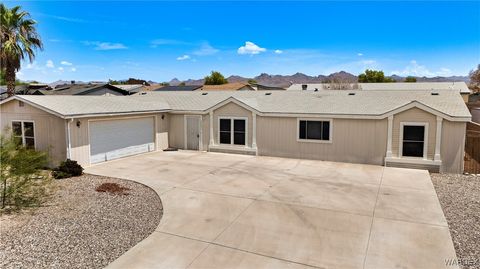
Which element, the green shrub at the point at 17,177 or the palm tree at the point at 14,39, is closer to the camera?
the green shrub at the point at 17,177

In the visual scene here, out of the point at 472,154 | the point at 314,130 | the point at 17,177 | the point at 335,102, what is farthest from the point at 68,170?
the point at 472,154

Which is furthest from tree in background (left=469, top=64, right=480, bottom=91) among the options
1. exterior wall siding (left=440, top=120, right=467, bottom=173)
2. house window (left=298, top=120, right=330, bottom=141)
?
house window (left=298, top=120, right=330, bottom=141)

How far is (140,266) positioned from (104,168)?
8995 mm

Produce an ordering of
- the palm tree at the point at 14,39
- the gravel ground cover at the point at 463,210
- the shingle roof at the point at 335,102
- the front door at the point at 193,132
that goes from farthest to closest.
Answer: the palm tree at the point at 14,39 → the front door at the point at 193,132 → the shingle roof at the point at 335,102 → the gravel ground cover at the point at 463,210

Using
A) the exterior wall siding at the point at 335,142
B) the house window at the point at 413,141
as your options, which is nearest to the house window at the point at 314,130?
the exterior wall siding at the point at 335,142

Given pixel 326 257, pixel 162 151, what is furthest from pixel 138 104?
pixel 326 257

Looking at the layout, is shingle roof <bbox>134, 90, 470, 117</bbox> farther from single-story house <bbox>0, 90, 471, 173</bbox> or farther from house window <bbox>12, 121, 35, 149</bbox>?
house window <bbox>12, 121, 35, 149</bbox>

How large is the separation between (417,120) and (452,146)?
1659 mm

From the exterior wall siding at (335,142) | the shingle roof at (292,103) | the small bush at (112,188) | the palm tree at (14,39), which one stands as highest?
the palm tree at (14,39)

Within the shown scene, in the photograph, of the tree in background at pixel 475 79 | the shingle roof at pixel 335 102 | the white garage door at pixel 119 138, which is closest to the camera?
the shingle roof at pixel 335 102

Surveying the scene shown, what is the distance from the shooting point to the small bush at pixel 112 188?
1027 centimetres

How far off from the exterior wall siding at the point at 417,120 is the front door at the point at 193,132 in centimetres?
999

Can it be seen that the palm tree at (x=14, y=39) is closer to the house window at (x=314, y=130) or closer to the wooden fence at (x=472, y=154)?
the house window at (x=314, y=130)

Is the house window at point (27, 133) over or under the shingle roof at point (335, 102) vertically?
under
